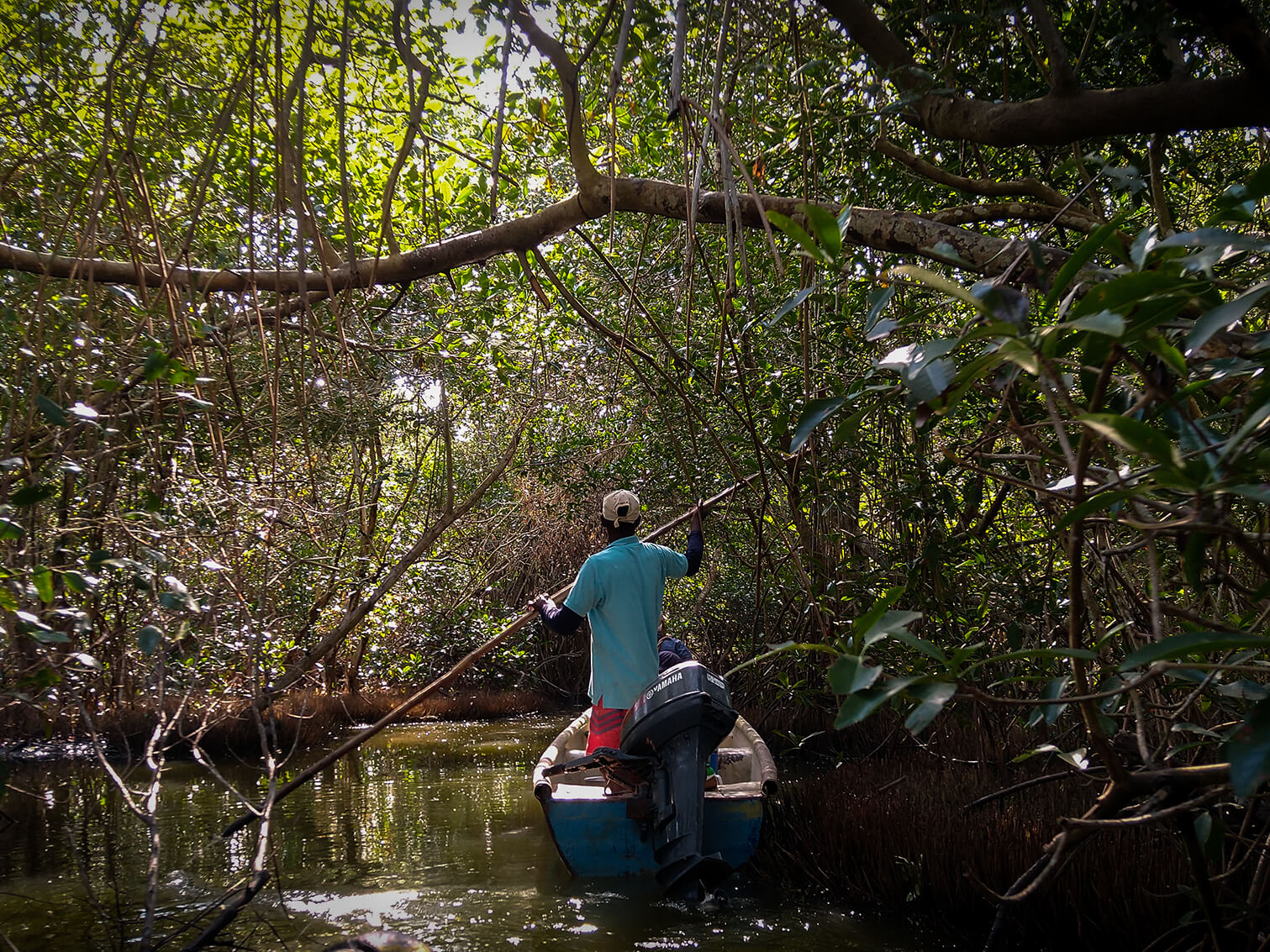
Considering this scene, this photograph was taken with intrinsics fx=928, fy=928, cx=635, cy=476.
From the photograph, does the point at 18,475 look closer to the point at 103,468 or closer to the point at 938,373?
the point at 103,468

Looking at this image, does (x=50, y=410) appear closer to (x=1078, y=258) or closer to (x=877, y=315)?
(x=877, y=315)

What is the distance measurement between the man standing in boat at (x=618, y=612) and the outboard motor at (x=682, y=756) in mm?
488

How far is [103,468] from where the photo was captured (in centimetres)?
338

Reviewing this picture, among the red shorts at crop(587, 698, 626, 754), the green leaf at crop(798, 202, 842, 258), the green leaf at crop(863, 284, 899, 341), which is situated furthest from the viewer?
the red shorts at crop(587, 698, 626, 754)

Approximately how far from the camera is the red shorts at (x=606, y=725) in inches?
184

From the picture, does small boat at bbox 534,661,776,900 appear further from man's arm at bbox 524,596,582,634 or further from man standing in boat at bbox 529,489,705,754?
man's arm at bbox 524,596,582,634

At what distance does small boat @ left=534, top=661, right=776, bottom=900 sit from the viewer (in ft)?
12.9

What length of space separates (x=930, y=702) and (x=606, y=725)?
378 cm

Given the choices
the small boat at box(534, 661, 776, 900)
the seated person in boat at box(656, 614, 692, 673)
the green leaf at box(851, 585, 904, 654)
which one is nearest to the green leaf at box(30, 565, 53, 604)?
the green leaf at box(851, 585, 904, 654)

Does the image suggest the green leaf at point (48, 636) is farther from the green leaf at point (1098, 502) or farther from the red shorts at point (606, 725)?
the red shorts at point (606, 725)

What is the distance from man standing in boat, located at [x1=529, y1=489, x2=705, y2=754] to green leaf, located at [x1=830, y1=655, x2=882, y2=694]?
3.52 metres

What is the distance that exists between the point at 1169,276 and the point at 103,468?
3.46 m

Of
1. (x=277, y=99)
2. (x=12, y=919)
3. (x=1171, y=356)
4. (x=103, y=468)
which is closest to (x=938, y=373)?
(x=1171, y=356)

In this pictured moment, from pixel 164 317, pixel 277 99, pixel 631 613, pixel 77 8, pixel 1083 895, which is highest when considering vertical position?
pixel 77 8
